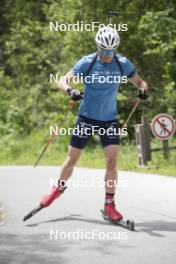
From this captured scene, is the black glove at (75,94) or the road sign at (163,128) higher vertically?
the road sign at (163,128)

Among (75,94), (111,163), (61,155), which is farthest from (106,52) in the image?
(61,155)

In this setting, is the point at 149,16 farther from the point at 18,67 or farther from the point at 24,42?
the point at 18,67

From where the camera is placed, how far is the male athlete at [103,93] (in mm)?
7285

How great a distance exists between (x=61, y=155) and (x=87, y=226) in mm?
10214

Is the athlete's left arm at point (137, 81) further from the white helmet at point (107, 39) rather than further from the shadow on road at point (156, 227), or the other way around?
the shadow on road at point (156, 227)

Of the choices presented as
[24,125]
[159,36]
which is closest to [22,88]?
[24,125]

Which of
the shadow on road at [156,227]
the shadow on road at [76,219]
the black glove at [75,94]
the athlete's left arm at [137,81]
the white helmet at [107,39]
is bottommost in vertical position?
the shadow on road at [156,227]

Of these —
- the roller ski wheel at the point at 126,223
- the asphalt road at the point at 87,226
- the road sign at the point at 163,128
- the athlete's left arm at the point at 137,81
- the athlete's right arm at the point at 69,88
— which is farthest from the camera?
the road sign at the point at 163,128

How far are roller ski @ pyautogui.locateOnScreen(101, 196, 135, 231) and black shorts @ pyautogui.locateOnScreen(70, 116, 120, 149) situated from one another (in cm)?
69

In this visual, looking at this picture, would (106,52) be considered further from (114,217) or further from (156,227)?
(156,227)

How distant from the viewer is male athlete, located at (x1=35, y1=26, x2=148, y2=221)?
7.29 meters

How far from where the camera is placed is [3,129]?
21656mm

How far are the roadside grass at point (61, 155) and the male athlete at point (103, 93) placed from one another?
476 cm

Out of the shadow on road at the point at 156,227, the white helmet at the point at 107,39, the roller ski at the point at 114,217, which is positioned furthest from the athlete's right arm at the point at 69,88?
the shadow on road at the point at 156,227
